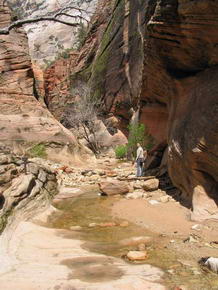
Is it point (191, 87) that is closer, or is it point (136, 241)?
point (136, 241)

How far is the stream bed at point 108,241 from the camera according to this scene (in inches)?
152

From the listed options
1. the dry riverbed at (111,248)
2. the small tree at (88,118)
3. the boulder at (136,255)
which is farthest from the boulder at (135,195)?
the small tree at (88,118)

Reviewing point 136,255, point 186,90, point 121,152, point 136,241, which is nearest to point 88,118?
point 121,152

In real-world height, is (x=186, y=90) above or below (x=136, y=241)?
above

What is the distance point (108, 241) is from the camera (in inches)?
226

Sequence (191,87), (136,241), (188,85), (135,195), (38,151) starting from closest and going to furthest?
(136,241), (191,87), (188,85), (135,195), (38,151)

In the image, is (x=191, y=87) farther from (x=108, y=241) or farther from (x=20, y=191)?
(x=20, y=191)

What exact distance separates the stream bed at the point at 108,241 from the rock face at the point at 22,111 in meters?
9.23

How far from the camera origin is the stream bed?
3.86m

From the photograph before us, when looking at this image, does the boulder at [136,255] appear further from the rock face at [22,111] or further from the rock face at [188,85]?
the rock face at [22,111]

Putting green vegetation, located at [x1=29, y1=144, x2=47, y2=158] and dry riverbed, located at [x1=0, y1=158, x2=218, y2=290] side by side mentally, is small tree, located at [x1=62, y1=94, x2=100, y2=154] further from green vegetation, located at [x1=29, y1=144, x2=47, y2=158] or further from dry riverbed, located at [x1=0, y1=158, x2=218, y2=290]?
dry riverbed, located at [x1=0, y1=158, x2=218, y2=290]

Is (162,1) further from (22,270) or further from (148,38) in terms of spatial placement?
(22,270)

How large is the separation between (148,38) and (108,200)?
173 inches

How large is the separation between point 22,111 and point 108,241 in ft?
50.8
